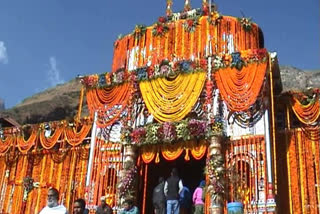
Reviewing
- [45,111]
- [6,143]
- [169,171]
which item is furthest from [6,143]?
[45,111]

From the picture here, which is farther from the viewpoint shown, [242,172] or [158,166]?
[158,166]

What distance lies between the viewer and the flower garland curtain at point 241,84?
15297mm

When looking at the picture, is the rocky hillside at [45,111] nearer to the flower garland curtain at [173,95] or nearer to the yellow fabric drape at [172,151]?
the flower garland curtain at [173,95]

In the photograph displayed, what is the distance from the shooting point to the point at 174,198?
1427 centimetres

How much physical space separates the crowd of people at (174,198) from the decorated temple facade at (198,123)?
1.28 feet

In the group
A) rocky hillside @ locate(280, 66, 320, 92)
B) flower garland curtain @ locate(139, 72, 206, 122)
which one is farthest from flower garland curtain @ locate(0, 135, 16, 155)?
rocky hillside @ locate(280, 66, 320, 92)

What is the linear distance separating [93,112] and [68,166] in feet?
10.7

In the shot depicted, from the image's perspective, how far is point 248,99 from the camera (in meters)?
15.3

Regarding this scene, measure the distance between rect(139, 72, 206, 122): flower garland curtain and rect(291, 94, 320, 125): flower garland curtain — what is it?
3499mm

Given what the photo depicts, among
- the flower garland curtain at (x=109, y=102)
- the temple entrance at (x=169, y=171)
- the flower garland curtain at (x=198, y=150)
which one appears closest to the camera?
the flower garland curtain at (x=198, y=150)

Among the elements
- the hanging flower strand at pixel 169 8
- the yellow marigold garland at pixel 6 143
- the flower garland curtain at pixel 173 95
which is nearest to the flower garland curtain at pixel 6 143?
the yellow marigold garland at pixel 6 143

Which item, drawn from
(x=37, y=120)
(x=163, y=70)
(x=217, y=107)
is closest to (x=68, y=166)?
(x=163, y=70)

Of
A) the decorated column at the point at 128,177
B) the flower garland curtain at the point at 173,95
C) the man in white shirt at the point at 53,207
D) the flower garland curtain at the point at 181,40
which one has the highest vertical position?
the flower garland curtain at the point at 181,40

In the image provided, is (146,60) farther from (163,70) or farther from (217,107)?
(217,107)
